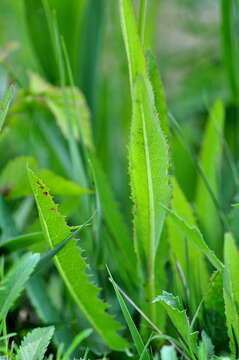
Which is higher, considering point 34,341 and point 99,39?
point 99,39

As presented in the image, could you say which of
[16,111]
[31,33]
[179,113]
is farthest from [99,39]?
[16,111]

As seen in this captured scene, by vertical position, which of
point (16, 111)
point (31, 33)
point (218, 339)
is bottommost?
point (218, 339)

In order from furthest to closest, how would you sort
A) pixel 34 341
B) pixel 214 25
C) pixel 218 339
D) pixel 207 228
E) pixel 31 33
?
1. pixel 214 25
2. pixel 31 33
3. pixel 207 228
4. pixel 218 339
5. pixel 34 341

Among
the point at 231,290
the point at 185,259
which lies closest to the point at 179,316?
the point at 231,290

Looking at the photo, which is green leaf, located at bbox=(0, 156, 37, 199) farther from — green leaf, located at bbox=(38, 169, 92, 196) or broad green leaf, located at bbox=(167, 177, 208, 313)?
broad green leaf, located at bbox=(167, 177, 208, 313)

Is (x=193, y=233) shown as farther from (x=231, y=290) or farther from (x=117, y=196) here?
(x=117, y=196)

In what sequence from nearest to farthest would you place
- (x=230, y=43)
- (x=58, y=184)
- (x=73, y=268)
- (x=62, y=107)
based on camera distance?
(x=73, y=268), (x=58, y=184), (x=62, y=107), (x=230, y=43)

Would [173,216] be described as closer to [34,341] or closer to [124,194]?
[34,341]

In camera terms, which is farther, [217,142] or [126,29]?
[217,142]
